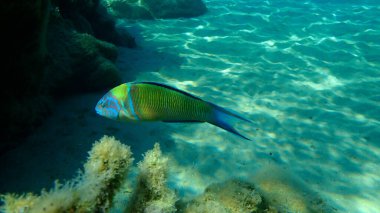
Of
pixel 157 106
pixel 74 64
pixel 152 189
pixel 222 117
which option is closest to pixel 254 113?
pixel 74 64

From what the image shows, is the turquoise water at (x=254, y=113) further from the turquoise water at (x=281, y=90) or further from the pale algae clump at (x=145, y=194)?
the pale algae clump at (x=145, y=194)

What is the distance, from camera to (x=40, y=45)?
12.7 ft

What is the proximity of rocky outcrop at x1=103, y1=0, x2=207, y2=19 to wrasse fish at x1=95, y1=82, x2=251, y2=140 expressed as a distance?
10998mm

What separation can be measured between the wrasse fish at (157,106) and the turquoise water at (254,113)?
1932 mm

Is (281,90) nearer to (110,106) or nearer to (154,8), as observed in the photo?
(110,106)

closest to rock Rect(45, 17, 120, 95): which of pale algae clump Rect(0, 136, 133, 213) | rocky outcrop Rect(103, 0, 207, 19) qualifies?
pale algae clump Rect(0, 136, 133, 213)

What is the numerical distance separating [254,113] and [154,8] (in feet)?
29.0

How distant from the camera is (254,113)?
628 cm

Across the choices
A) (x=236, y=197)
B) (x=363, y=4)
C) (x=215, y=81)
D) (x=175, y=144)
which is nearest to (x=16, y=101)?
(x=175, y=144)

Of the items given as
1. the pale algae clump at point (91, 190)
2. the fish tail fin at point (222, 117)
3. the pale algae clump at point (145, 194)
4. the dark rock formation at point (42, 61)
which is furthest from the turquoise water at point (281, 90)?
the fish tail fin at point (222, 117)

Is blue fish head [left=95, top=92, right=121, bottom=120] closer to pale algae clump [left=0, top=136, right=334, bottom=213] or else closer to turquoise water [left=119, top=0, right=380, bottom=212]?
pale algae clump [left=0, top=136, right=334, bottom=213]

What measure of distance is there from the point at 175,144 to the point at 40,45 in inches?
97.9

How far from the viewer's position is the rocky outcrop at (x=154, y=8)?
1257 cm

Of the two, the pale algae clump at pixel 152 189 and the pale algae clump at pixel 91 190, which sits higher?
the pale algae clump at pixel 91 190
